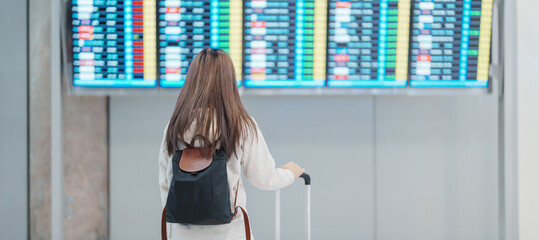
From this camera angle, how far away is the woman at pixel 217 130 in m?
2.10

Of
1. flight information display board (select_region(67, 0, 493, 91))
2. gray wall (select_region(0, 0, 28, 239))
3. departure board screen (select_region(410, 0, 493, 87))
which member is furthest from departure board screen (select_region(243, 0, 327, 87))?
gray wall (select_region(0, 0, 28, 239))

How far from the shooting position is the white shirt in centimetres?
216

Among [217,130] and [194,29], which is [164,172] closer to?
[217,130]

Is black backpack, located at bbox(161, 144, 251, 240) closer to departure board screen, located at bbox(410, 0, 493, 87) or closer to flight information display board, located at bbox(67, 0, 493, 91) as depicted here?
flight information display board, located at bbox(67, 0, 493, 91)

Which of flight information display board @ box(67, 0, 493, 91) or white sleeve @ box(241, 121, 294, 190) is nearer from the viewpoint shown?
white sleeve @ box(241, 121, 294, 190)

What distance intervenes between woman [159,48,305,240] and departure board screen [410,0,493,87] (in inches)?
75.2

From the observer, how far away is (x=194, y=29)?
363cm

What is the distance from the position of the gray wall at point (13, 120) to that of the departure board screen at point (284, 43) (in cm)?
181

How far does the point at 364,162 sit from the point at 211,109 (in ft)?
7.78

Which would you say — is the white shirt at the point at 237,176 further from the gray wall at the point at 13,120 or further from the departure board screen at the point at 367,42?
the gray wall at the point at 13,120

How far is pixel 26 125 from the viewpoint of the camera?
156 inches

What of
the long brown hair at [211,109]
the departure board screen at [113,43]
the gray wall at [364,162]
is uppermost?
the departure board screen at [113,43]

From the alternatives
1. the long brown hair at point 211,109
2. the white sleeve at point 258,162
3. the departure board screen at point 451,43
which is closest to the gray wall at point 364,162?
the departure board screen at point 451,43

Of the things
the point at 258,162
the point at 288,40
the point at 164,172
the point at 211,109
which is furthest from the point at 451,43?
the point at 164,172
